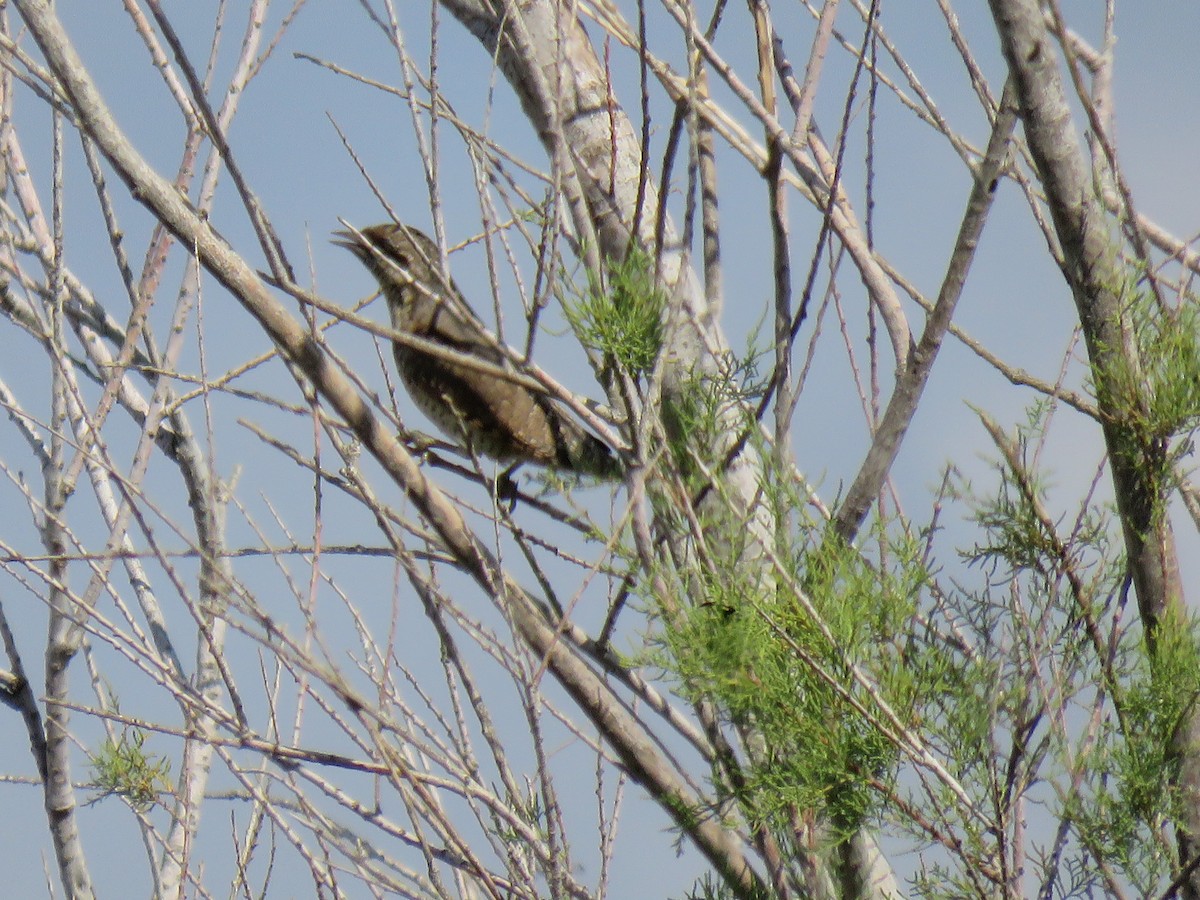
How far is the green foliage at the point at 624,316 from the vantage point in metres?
2.05

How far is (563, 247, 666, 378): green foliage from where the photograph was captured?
2051 mm

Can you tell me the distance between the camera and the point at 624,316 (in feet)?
6.77

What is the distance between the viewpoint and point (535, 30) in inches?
112

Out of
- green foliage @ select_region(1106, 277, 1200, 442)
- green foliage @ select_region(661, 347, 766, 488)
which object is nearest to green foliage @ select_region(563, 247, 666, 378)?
green foliage @ select_region(661, 347, 766, 488)

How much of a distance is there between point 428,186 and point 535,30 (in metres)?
0.83

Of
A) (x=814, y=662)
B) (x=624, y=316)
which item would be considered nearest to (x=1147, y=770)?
(x=814, y=662)

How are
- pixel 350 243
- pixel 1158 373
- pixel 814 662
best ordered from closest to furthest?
1. pixel 814 662
2. pixel 1158 373
3. pixel 350 243

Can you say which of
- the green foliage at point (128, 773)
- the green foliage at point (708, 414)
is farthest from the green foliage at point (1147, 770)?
the green foliage at point (128, 773)

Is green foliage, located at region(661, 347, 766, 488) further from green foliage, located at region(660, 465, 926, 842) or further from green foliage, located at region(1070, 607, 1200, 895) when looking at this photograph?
green foliage, located at region(1070, 607, 1200, 895)

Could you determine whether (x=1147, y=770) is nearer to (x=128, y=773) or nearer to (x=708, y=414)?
(x=708, y=414)

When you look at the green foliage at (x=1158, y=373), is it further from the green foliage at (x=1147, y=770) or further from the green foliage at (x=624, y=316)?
the green foliage at (x=624, y=316)

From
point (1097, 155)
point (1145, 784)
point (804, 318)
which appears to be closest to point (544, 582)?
point (804, 318)

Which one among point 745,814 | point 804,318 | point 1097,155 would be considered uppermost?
point 1097,155

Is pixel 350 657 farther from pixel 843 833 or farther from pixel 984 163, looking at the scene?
pixel 984 163
